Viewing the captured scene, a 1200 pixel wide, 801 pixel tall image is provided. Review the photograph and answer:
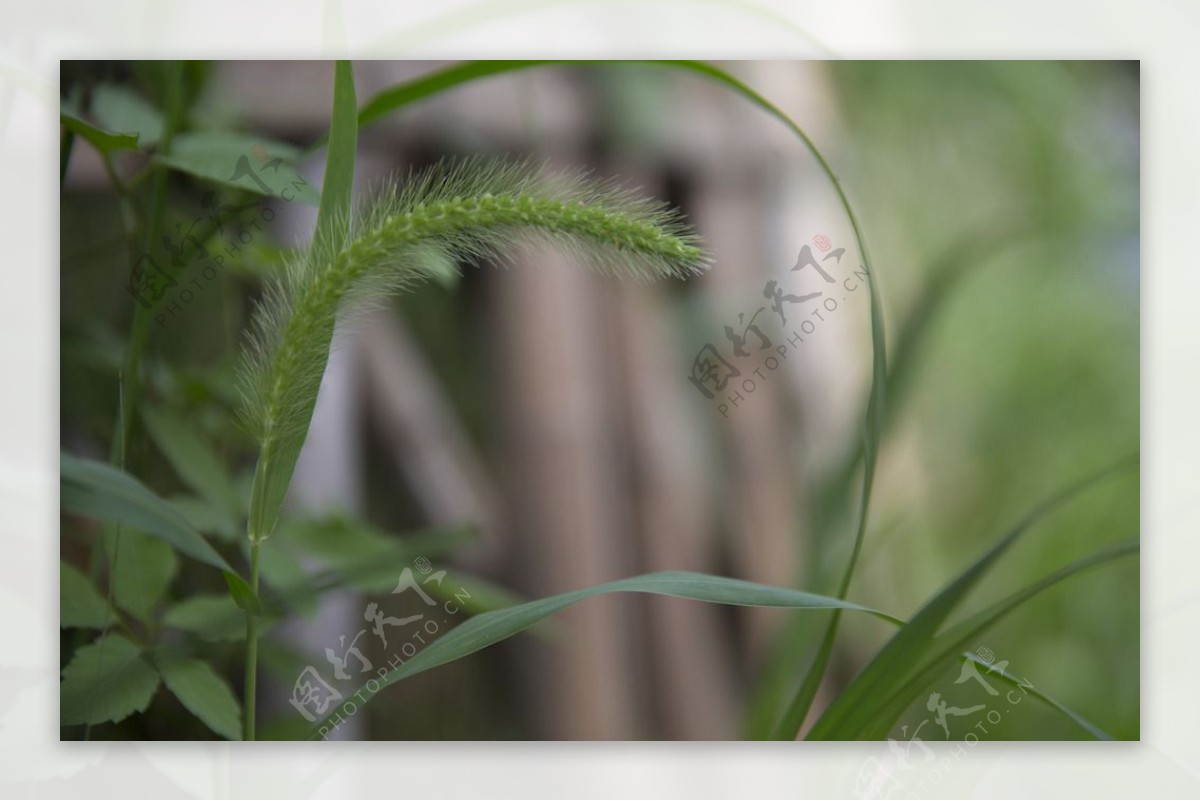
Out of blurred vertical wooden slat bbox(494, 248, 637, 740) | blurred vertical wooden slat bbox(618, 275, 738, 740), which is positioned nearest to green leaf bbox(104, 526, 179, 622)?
blurred vertical wooden slat bbox(494, 248, 637, 740)

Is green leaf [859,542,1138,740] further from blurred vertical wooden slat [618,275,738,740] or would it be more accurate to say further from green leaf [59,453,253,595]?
green leaf [59,453,253,595]

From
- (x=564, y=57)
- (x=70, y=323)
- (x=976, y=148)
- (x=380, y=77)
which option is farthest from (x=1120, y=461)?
(x=70, y=323)

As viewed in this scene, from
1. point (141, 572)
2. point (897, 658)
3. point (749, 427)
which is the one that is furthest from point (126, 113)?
point (897, 658)

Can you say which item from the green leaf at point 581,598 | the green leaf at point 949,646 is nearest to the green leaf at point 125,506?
the green leaf at point 581,598

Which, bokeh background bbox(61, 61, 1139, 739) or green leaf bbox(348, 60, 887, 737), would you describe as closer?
green leaf bbox(348, 60, 887, 737)

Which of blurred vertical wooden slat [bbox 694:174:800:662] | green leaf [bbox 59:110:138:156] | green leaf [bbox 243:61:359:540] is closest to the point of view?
green leaf [bbox 243:61:359:540]

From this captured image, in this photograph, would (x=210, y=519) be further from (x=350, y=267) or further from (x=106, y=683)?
(x=350, y=267)

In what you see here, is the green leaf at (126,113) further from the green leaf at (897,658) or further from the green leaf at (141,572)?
the green leaf at (897,658)
